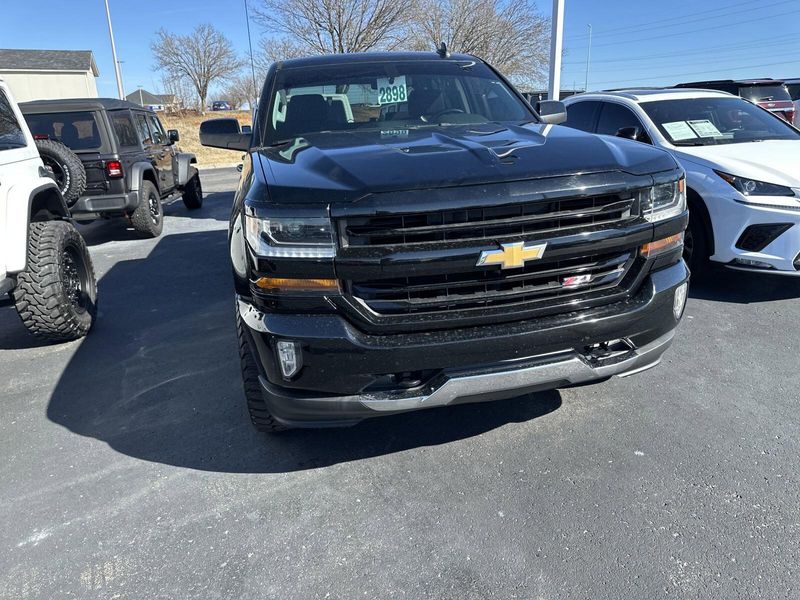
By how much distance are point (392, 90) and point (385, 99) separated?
0.36 ft

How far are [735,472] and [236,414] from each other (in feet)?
8.02

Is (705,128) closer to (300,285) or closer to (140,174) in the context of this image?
(300,285)

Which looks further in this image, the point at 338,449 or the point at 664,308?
the point at 338,449

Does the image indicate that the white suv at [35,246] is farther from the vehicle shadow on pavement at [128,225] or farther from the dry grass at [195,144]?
the dry grass at [195,144]

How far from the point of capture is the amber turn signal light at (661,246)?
7.94 feet

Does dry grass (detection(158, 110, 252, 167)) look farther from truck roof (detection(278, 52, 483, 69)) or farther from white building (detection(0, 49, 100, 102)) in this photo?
white building (detection(0, 49, 100, 102))

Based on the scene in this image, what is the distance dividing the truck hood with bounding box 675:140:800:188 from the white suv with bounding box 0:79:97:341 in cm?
497

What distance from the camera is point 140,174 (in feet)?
25.9

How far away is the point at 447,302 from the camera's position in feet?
7.31

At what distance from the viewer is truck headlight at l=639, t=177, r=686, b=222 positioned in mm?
2383

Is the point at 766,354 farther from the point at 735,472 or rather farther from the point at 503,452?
the point at 503,452

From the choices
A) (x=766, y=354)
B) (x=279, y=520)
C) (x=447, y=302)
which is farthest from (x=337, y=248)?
(x=766, y=354)

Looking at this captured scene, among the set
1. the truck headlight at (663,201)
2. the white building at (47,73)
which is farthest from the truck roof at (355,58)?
the white building at (47,73)

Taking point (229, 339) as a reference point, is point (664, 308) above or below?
above
